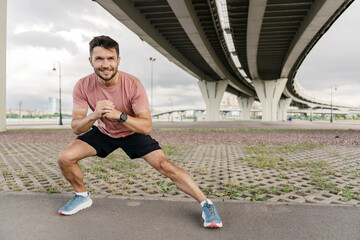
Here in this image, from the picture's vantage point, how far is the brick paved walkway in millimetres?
4094

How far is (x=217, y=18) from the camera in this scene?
18375 millimetres

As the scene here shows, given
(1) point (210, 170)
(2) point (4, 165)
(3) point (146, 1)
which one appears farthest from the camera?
(3) point (146, 1)

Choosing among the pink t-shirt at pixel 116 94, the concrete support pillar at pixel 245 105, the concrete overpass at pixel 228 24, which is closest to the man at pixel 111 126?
the pink t-shirt at pixel 116 94

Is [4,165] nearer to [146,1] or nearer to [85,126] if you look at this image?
[85,126]

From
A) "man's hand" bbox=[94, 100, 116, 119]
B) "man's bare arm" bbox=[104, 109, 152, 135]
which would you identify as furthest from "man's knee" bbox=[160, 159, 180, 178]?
"man's hand" bbox=[94, 100, 116, 119]

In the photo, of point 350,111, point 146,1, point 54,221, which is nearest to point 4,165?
point 54,221

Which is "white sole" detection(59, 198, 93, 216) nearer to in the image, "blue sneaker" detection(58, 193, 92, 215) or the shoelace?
"blue sneaker" detection(58, 193, 92, 215)

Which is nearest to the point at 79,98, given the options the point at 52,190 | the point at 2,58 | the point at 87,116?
the point at 87,116

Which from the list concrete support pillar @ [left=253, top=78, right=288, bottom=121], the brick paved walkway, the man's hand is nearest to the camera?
the man's hand

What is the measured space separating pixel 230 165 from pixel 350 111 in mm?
141558

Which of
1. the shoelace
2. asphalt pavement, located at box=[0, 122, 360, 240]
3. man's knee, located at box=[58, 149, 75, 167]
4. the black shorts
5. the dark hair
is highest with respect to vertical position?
the dark hair

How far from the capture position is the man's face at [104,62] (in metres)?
2.92

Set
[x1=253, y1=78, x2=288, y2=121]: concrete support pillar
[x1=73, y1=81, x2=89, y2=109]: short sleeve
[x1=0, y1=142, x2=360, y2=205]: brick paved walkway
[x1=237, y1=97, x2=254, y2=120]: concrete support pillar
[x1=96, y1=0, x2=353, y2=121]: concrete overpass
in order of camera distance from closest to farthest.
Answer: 1. [x1=73, y1=81, x2=89, y2=109]: short sleeve
2. [x1=0, y1=142, x2=360, y2=205]: brick paved walkway
3. [x1=96, y1=0, x2=353, y2=121]: concrete overpass
4. [x1=253, y1=78, x2=288, y2=121]: concrete support pillar
5. [x1=237, y1=97, x2=254, y2=120]: concrete support pillar

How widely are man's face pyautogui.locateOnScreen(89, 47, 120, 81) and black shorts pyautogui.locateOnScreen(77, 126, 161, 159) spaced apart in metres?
0.79
